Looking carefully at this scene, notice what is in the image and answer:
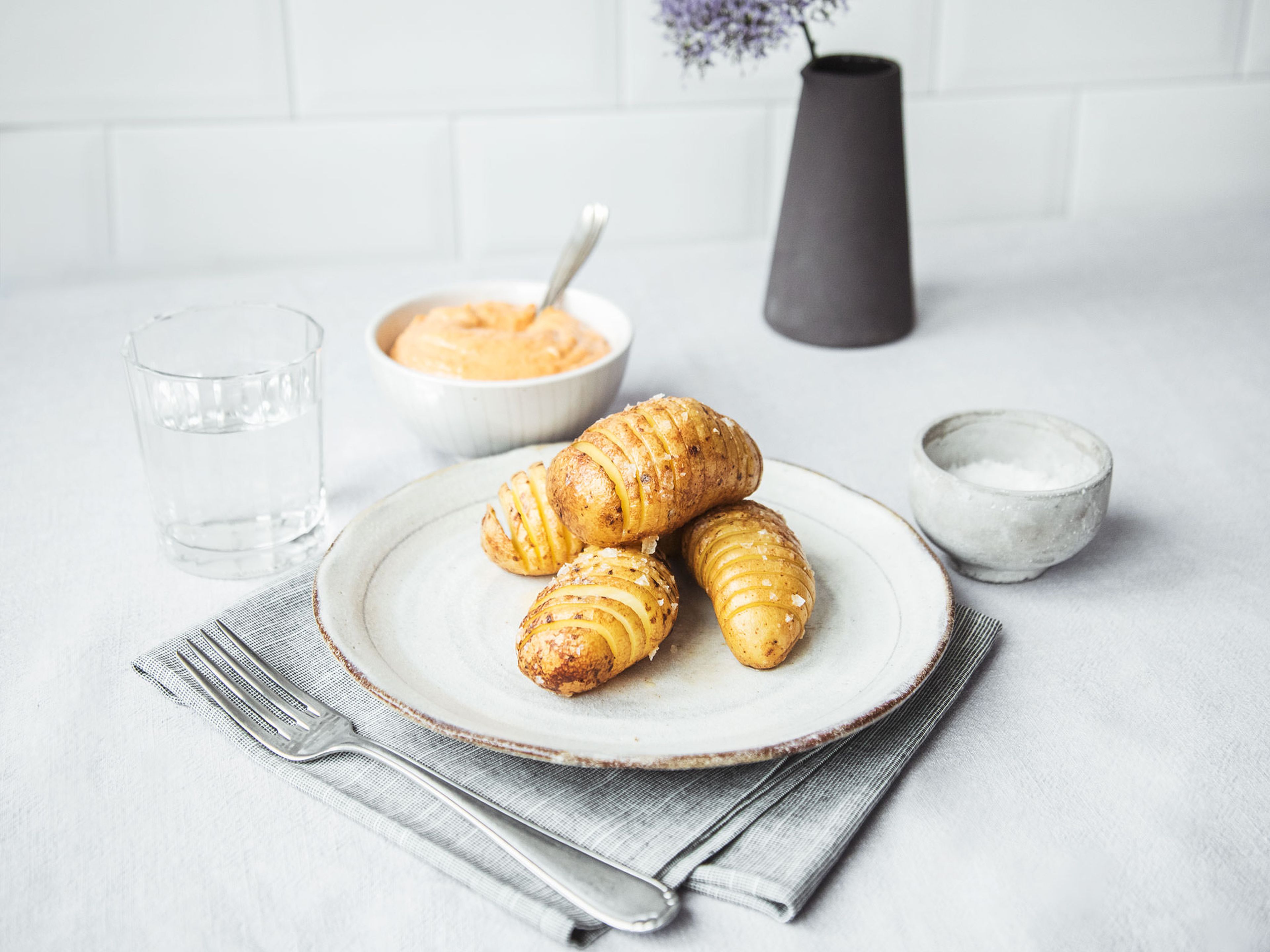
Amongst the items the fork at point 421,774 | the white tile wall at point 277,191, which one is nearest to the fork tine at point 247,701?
the fork at point 421,774

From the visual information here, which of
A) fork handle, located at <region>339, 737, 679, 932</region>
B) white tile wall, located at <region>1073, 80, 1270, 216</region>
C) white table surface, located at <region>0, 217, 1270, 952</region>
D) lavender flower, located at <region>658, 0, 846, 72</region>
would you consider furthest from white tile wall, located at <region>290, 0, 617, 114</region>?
fork handle, located at <region>339, 737, 679, 932</region>

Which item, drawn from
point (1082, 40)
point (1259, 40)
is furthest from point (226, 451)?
point (1259, 40)

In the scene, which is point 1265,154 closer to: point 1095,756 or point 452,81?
point 452,81

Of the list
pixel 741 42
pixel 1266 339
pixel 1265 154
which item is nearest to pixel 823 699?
pixel 741 42

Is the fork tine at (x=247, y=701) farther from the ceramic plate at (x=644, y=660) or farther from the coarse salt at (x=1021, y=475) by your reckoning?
the coarse salt at (x=1021, y=475)

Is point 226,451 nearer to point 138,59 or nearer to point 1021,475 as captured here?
point 1021,475
